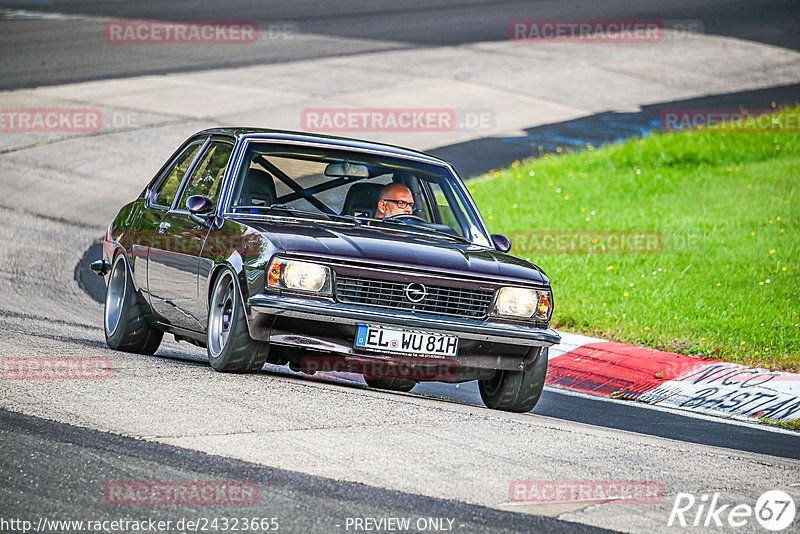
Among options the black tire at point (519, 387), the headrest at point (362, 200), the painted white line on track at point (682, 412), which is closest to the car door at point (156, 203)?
the headrest at point (362, 200)

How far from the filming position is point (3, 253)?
1307 cm

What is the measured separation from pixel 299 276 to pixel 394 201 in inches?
58.4

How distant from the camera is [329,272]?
6.85m

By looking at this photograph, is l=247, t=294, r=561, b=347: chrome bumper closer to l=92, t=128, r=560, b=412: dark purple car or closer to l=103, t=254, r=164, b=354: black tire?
l=92, t=128, r=560, b=412: dark purple car

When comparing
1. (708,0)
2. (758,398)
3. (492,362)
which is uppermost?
(708,0)

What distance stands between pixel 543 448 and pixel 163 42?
2490 cm

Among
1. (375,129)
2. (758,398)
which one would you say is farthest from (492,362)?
(375,129)

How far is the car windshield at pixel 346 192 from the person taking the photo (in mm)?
7806

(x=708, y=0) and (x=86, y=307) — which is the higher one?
(x=708, y=0)

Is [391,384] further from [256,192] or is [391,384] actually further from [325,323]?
[325,323]

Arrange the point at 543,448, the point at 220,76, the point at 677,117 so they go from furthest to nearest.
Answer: the point at 220,76 → the point at 677,117 → the point at 543,448

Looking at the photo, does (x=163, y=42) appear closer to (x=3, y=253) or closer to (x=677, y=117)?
(x=677, y=117)

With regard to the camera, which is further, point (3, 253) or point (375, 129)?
point (375, 129)

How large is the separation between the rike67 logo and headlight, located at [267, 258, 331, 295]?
239 centimetres
